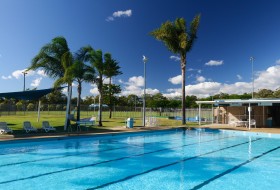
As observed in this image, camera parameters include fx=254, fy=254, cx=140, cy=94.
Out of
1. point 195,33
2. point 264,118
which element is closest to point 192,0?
point 195,33

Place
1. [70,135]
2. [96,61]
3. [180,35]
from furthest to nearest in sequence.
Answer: [180,35] → [96,61] → [70,135]

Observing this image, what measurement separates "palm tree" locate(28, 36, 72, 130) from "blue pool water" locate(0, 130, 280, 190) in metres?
6.28

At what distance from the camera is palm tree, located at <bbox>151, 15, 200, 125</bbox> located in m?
24.2

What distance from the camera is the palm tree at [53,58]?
17.5 metres

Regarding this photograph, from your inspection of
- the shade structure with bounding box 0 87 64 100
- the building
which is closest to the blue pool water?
the shade structure with bounding box 0 87 64 100

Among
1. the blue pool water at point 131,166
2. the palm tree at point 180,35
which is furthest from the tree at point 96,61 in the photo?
the blue pool water at point 131,166

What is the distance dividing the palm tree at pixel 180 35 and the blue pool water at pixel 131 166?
12750 mm

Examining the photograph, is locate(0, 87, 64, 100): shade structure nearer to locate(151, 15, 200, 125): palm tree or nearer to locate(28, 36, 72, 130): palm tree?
locate(28, 36, 72, 130): palm tree

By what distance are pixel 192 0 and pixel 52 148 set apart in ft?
75.2

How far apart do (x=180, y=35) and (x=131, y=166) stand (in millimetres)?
17968

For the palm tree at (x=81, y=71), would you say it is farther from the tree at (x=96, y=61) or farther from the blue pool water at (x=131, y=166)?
the blue pool water at (x=131, y=166)

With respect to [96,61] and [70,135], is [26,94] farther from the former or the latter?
[96,61]

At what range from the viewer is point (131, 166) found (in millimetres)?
8758

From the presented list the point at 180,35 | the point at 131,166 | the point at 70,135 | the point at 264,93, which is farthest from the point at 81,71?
the point at 264,93
